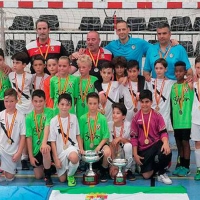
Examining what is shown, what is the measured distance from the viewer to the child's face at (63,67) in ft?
18.9

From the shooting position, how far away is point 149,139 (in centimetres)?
564

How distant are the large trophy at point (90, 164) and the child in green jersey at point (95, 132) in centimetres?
15

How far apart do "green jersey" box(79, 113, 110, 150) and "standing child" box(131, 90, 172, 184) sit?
0.40 m

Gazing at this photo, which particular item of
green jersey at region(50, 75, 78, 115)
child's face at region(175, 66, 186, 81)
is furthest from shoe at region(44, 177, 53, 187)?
child's face at region(175, 66, 186, 81)

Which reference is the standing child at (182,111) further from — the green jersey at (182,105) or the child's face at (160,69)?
the child's face at (160,69)

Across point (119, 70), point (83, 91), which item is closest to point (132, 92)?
point (119, 70)

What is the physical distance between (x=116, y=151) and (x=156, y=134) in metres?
0.59

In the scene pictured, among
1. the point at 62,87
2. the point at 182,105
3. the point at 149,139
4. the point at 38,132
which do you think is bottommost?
the point at 149,139

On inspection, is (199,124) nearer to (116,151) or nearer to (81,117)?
(116,151)

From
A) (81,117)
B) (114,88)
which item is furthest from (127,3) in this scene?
(81,117)

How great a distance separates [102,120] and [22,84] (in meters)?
1.40

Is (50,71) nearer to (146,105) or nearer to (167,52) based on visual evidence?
(146,105)

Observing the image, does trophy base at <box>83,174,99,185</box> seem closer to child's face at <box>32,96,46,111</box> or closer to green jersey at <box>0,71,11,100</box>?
child's face at <box>32,96,46,111</box>

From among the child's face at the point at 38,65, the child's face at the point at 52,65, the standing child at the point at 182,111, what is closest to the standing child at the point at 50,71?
the child's face at the point at 52,65
